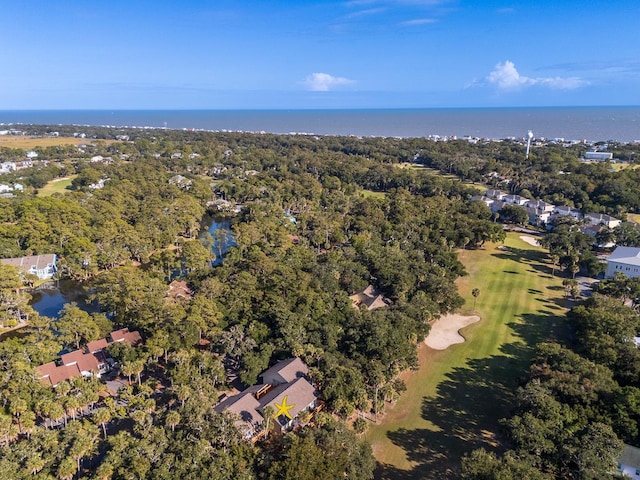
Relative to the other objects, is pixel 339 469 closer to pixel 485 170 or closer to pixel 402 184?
pixel 402 184

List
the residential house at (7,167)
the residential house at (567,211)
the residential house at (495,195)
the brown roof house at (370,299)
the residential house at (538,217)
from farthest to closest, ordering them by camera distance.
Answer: the residential house at (7,167) < the residential house at (495,195) < the residential house at (538,217) < the residential house at (567,211) < the brown roof house at (370,299)

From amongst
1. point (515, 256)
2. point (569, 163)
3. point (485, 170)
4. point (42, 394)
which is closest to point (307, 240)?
point (515, 256)

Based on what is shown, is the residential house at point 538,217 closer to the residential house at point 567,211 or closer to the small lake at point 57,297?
the residential house at point 567,211

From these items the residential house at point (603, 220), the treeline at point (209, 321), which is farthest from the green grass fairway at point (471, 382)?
the residential house at point (603, 220)

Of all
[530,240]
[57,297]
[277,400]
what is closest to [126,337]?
[277,400]

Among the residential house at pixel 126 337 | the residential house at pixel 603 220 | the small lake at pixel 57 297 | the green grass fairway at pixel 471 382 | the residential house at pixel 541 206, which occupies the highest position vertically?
the residential house at pixel 541 206

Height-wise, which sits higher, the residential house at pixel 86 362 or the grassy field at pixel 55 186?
the grassy field at pixel 55 186

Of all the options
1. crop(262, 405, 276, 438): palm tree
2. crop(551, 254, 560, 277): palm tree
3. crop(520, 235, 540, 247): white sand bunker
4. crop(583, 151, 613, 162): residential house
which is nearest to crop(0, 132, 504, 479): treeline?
crop(262, 405, 276, 438): palm tree

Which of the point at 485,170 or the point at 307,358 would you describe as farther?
the point at 485,170
